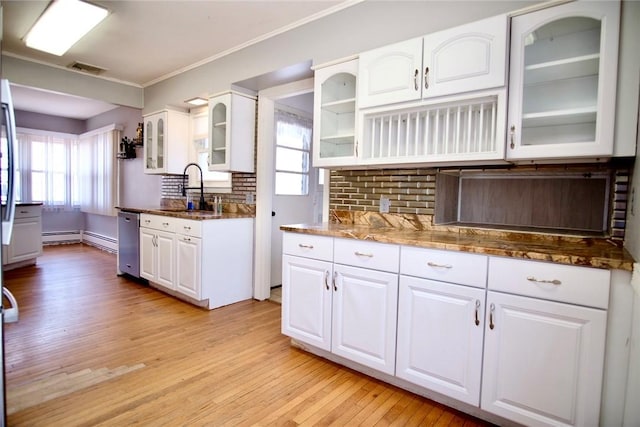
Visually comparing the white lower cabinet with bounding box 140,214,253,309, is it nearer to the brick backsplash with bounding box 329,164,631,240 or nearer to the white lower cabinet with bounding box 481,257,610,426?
the brick backsplash with bounding box 329,164,631,240

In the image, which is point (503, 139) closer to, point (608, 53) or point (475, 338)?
point (608, 53)

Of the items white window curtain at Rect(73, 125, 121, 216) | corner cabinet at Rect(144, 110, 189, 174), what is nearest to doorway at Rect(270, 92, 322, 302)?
corner cabinet at Rect(144, 110, 189, 174)

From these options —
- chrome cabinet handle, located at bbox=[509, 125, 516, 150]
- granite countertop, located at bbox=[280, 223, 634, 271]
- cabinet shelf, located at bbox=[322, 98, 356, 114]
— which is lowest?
granite countertop, located at bbox=[280, 223, 634, 271]

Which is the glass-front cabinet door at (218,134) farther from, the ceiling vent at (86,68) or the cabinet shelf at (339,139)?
the ceiling vent at (86,68)

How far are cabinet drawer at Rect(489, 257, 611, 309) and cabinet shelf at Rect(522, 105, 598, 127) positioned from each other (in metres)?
0.77

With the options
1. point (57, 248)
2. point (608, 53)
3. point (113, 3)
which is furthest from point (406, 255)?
point (57, 248)

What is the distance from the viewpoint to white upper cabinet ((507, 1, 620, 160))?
1689mm

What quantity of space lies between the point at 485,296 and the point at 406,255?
1.44 ft

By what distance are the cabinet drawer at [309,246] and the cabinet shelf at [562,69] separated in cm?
144

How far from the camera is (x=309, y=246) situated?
2.36m

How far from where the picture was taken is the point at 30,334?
2.75 metres

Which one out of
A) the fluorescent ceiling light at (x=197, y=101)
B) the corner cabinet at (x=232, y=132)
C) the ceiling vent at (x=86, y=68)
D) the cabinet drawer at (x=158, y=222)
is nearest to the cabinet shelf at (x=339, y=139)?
the corner cabinet at (x=232, y=132)

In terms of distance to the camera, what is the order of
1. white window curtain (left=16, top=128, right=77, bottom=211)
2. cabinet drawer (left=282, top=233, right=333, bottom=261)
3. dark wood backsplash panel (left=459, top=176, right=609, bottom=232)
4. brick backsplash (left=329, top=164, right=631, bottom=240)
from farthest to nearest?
white window curtain (left=16, top=128, right=77, bottom=211) → brick backsplash (left=329, top=164, right=631, bottom=240) → cabinet drawer (left=282, top=233, right=333, bottom=261) → dark wood backsplash panel (left=459, top=176, right=609, bottom=232)

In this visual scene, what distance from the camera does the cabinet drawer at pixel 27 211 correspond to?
4820mm
